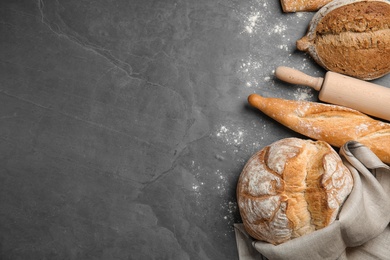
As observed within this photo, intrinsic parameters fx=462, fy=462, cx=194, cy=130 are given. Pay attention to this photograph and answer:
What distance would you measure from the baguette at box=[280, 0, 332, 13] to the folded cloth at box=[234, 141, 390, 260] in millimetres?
586

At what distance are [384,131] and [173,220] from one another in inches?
34.6

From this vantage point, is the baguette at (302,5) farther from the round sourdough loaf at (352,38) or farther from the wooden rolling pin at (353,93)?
the wooden rolling pin at (353,93)

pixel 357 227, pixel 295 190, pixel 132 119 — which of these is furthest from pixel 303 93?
pixel 132 119

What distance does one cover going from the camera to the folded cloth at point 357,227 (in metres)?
1.56

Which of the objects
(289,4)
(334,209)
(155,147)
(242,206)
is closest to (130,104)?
(155,147)

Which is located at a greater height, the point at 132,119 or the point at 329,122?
the point at 329,122

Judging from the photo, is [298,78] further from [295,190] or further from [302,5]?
[295,190]

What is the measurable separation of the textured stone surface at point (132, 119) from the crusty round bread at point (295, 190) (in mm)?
223

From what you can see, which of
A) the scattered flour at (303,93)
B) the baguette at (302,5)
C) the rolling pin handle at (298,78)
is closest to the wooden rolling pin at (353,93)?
the rolling pin handle at (298,78)

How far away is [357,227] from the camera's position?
1.58m

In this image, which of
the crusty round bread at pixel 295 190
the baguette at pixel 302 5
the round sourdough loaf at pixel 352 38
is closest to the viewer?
the crusty round bread at pixel 295 190

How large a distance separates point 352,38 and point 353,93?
0.20 m

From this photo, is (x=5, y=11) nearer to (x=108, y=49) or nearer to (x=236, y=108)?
(x=108, y=49)

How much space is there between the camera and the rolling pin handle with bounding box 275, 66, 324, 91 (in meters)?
1.75
